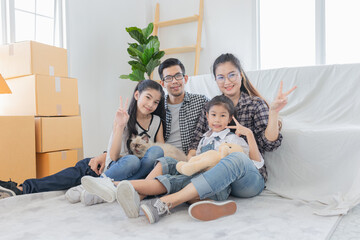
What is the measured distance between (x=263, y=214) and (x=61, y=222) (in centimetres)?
76

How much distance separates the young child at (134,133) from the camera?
1.37 m

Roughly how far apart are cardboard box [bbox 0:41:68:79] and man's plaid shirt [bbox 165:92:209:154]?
3.65ft

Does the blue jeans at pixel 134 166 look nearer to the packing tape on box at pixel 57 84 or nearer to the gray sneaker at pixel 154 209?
the gray sneaker at pixel 154 209

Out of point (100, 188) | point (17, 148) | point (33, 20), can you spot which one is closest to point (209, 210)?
point (100, 188)

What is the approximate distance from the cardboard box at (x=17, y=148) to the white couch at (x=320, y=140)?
1569mm

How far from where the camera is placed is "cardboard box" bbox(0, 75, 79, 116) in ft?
7.19

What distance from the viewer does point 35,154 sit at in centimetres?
216

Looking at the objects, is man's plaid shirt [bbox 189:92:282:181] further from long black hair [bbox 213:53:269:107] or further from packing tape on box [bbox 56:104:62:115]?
packing tape on box [bbox 56:104:62:115]

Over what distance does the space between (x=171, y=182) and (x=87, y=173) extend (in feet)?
2.03

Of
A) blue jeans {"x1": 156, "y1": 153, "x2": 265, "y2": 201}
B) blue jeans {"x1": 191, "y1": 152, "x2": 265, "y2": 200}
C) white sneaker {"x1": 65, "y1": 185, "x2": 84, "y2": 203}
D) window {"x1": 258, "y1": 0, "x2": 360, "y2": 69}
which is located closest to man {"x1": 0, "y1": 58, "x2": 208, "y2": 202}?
white sneaker {"x1": 65, "y1": 185, "x2": 84, "y2": 203}

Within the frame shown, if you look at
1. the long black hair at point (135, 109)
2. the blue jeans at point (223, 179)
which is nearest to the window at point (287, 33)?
the long black hair at point (135, 109)

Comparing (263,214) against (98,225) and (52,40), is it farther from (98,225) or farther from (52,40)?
(52,40)

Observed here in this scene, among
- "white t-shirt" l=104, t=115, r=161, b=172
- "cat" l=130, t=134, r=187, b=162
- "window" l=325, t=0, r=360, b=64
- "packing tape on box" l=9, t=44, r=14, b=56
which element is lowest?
"cat" l=130, t=134, r=187, b=162

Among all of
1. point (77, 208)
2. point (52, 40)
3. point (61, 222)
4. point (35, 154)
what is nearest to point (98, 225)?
point (61, 222)
